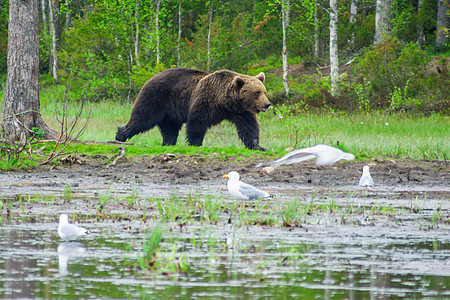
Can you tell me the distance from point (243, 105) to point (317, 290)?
9.03m

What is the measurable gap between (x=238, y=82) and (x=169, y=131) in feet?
6.98

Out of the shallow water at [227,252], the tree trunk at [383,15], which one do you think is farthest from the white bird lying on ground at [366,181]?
the tree trunk at [383,15]

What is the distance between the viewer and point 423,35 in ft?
99.2

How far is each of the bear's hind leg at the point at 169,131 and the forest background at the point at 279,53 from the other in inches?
139

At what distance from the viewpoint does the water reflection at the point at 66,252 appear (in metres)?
4.68

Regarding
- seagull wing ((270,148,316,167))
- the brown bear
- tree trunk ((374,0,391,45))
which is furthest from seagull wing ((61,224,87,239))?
tree trunk ((374,0,391,45))

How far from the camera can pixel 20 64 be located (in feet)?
39.3

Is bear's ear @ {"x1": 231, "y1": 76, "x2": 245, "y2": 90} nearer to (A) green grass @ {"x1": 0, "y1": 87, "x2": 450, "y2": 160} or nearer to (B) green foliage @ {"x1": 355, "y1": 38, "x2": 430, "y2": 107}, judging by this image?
(A) green grass @ {"x1": 0, "y1": 87, "x2": 450, "y2": 160}

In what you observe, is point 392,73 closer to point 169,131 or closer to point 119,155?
point 169,131

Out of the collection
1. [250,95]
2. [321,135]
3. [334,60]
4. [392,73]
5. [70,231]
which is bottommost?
[70,231]

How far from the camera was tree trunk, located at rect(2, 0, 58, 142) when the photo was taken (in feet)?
39.1

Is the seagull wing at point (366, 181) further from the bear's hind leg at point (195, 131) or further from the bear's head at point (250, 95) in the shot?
the bear's hind leg at point (195, 131)

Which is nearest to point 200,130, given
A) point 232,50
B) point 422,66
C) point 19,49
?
point 19,49

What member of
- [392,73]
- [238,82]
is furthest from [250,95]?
[392,73]
